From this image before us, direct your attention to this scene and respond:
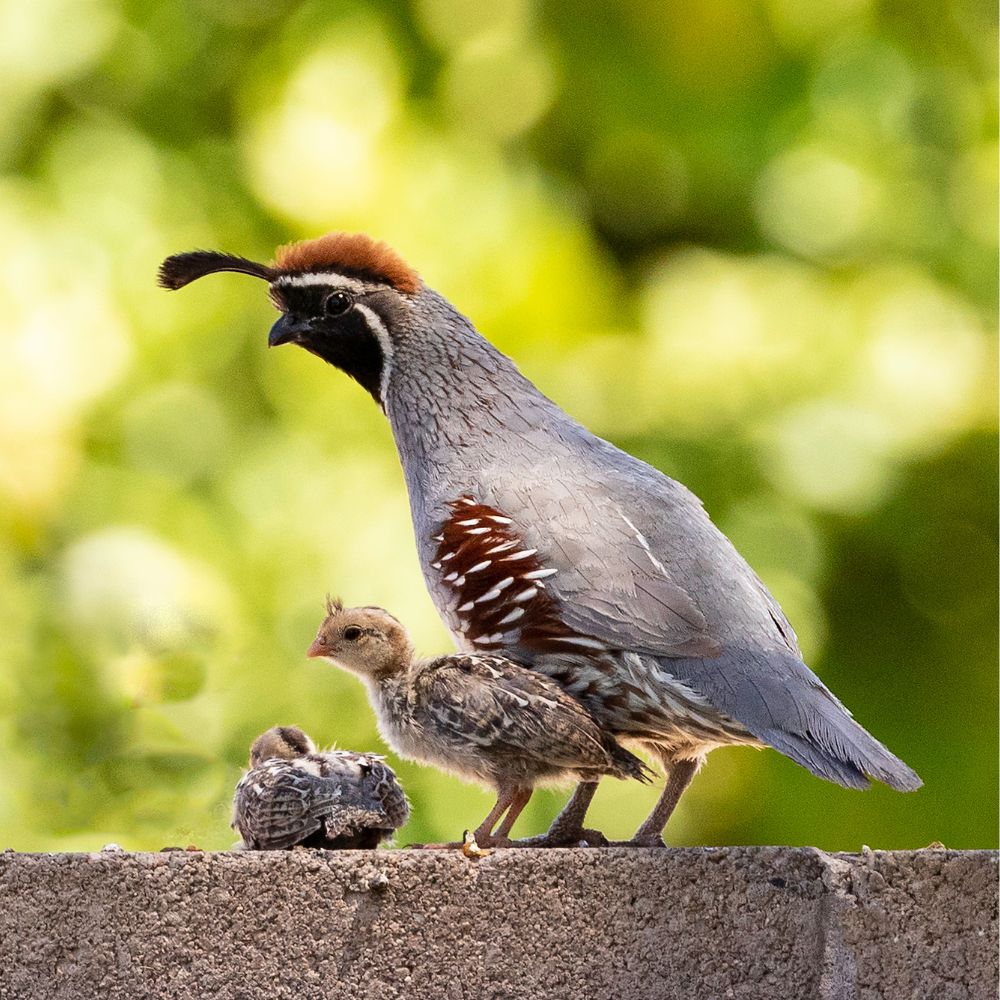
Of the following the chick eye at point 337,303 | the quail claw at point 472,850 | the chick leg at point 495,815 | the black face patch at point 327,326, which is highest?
the chick eye at point 337,303

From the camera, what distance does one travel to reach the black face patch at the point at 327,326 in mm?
3535

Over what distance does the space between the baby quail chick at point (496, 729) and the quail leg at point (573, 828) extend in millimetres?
179

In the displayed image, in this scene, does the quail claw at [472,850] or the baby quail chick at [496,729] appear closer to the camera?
the quail claw at [472,850]

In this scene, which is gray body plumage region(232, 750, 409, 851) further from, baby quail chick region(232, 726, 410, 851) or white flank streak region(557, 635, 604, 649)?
white flank streak region(557, 635, 604, 649)

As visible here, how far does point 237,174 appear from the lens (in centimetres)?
539

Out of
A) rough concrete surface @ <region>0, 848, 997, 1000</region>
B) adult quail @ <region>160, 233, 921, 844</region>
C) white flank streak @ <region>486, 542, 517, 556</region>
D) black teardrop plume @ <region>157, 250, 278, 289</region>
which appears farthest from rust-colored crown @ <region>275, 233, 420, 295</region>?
rough concrete surface @ <region>0, 848, 997, 1000</region>

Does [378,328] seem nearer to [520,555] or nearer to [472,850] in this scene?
[520,555]

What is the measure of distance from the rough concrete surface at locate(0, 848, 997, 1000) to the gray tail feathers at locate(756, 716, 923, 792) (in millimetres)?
117

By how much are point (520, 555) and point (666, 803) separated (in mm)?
502

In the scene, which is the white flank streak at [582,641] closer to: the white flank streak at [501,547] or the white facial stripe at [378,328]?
the white flank streak at [501,547]

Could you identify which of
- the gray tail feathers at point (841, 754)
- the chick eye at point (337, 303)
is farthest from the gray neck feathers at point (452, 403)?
the gray tail feathers at point (841, 754)

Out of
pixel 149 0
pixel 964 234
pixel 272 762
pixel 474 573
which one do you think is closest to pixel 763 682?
pixel 474 573

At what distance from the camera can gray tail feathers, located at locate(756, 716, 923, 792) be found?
2723mm

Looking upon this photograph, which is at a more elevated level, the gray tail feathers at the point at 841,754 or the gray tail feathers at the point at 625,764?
the gray tail feathers at the point at 841,754
